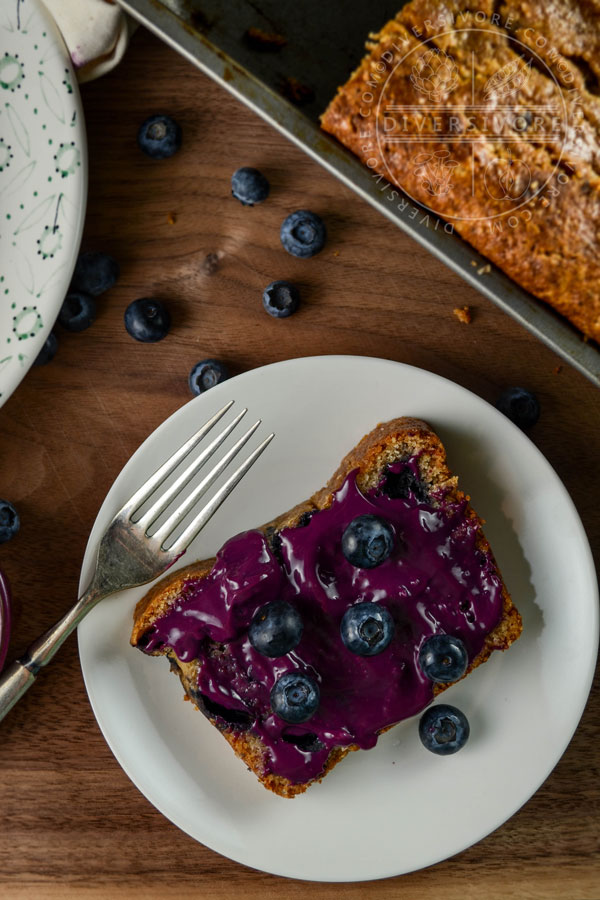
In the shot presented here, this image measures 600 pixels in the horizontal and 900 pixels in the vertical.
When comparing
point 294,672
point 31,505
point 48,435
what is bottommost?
point 31,505

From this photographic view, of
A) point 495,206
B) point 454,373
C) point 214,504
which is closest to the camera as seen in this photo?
point 495,206

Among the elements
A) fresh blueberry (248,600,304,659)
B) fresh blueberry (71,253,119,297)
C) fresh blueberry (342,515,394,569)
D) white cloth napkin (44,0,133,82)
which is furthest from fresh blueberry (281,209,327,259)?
fresh blueberry (248,600,304,659)

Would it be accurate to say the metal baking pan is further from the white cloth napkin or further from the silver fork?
the silver fork

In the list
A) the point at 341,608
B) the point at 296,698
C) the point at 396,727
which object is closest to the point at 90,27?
the point at 341,608

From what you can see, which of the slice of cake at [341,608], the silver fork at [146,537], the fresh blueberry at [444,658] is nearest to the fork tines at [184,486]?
the silver fork at [146,537]

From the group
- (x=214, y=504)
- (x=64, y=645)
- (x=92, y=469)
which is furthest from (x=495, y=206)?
(x=64, y=645)

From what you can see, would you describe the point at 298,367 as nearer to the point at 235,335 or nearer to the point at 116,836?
the point at 235,335

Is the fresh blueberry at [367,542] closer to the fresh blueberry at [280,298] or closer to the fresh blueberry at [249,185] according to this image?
the fresh blueberry at [280,298]
